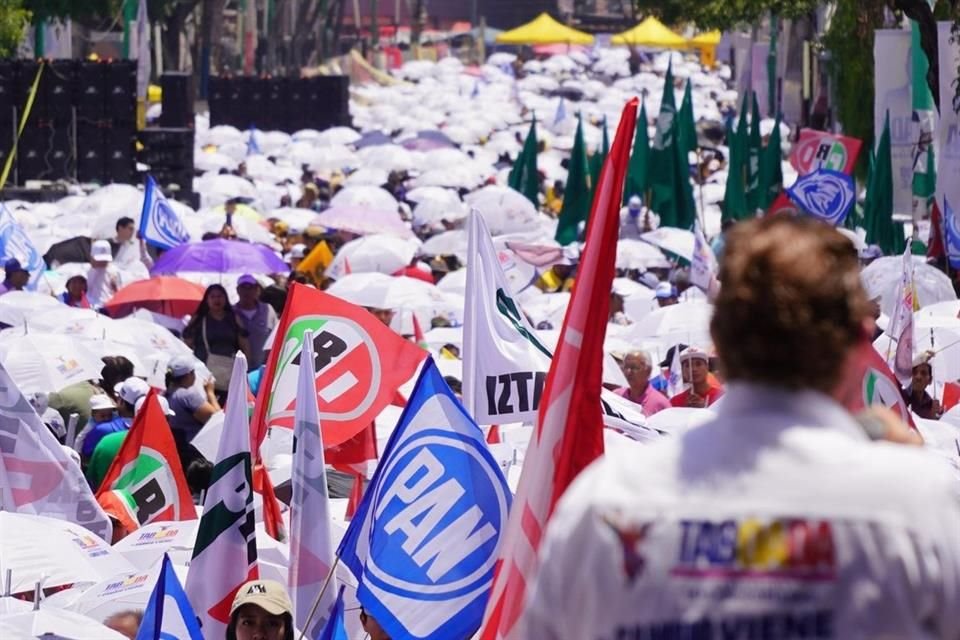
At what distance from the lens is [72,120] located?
98.4 feet

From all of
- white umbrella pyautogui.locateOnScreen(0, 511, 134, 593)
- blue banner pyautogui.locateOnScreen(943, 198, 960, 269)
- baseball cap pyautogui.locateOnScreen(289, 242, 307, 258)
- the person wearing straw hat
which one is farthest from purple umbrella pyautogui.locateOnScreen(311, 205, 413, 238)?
white umbrella pyautogui.locateOnScreen(0, 511, 134, 593)

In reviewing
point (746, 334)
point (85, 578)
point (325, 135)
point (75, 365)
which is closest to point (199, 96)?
point (325, 135)

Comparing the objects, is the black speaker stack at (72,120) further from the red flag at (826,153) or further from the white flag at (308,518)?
the white flag at (308,518)

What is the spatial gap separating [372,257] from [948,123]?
Result: 4531mm

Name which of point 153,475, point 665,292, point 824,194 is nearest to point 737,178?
point 824,194

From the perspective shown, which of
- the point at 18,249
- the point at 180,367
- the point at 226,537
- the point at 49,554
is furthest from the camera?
the point at 18,249

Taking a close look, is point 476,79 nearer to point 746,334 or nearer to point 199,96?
point 199,96

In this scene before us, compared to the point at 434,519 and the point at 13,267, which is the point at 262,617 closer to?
the point at 434,519

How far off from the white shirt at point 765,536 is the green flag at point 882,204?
17679 millimetres

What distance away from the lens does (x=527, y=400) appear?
24.4ft

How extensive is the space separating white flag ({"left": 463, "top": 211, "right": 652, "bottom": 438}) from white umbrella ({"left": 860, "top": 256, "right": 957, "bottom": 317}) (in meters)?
6.60

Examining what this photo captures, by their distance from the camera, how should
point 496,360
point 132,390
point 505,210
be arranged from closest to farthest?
point 496,360 → point 132,390 → point 505,210

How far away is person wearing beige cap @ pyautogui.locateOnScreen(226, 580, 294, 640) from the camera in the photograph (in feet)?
17.8

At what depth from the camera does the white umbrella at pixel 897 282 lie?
14.1m
